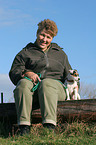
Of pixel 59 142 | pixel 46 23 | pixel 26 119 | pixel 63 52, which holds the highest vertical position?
pixel 46 23

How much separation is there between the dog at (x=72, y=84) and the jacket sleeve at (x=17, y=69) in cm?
96

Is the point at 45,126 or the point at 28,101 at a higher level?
the point at 28,101

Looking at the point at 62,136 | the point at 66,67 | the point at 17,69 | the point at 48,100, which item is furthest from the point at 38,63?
the point at 62,136

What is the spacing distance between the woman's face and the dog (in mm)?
735

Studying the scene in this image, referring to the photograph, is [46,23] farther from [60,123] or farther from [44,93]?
[60,123]

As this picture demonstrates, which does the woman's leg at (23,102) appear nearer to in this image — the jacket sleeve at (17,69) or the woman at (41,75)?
the woman at (41,75)

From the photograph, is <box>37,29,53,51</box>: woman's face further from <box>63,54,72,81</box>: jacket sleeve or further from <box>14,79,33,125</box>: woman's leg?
<box>14,79,33,125</box>: woman's leg

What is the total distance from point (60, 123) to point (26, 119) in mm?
1173

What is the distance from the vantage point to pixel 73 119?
485cm

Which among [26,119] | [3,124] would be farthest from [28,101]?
[3,124]

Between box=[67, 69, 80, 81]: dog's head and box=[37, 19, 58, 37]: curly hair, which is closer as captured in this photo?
box=[37, 19, 58, 37]: curly hair

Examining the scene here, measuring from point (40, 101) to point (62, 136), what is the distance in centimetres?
69

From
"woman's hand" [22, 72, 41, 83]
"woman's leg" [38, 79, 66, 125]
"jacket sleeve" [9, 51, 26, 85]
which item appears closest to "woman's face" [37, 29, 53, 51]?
"jacket sleeve" [9, 51, 26, 85]

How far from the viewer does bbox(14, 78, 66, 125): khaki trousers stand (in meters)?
4.07
